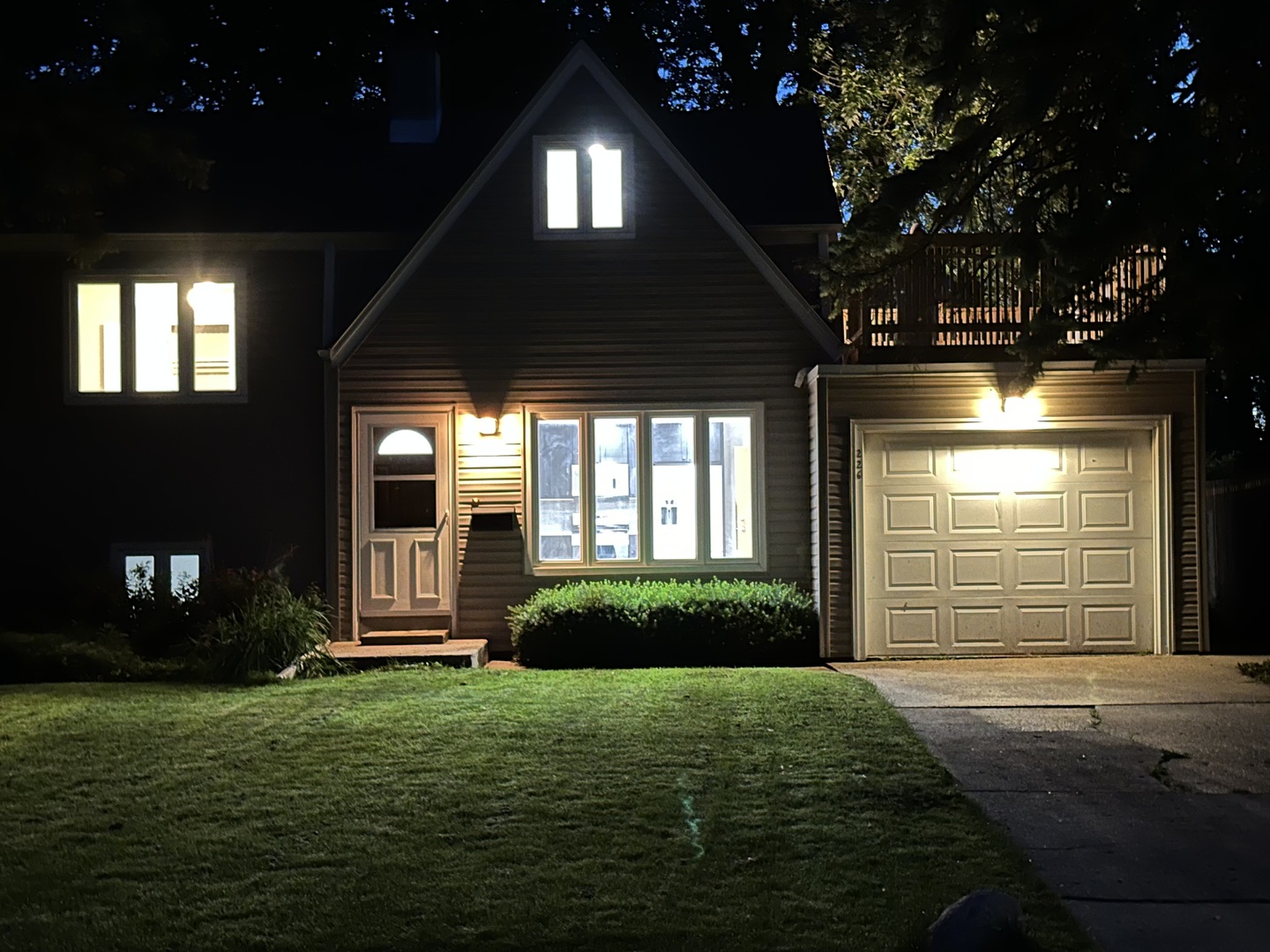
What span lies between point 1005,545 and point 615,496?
4249mm

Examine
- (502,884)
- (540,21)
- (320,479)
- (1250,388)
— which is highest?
(540,21)

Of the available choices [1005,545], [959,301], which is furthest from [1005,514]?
[959,301]

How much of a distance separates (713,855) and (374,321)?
969 cm

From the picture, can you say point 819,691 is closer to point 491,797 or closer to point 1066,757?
point 1066,757

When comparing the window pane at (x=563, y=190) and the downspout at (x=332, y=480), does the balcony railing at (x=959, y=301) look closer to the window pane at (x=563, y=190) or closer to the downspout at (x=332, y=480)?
the window pane at (x=563, y=190)

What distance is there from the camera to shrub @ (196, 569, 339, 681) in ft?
39.9

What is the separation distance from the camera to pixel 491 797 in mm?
7328

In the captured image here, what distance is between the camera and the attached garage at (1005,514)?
1370 centimetres

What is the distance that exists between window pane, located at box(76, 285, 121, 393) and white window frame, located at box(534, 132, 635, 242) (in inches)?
200

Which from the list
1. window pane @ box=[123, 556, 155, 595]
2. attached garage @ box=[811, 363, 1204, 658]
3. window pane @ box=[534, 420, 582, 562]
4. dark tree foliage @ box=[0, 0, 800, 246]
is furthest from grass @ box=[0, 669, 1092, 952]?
dark tree foliage @ box=[0, 0, 800, 246]

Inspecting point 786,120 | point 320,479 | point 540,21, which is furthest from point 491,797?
point 540,21

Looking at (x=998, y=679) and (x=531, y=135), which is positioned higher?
(x=531, y=135)

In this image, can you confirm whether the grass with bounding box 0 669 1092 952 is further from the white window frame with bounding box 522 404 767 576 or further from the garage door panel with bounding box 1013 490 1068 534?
the garage door panel with bounding box 1013 490 1068 534

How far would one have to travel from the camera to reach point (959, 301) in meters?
13.6
